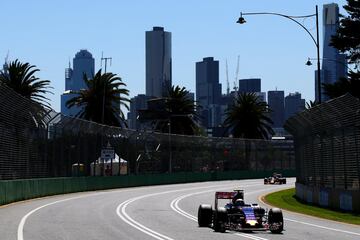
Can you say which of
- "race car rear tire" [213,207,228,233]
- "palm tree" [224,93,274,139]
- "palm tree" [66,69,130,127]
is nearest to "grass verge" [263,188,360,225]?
"race car rear tire" [213,207,228,233]

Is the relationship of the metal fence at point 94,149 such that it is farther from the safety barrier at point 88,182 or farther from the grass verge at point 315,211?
the grass verge at point 315,211

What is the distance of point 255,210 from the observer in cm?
1988

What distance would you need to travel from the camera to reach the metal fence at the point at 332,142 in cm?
2725

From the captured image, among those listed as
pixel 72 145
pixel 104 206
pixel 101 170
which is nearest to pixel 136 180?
pixel 101 170

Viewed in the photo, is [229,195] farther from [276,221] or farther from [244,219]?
[276,221]

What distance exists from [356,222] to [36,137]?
20.2 m

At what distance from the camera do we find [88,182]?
49.5 meters

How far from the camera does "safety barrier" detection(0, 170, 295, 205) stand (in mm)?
34031

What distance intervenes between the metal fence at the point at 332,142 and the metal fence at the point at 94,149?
1302 cm

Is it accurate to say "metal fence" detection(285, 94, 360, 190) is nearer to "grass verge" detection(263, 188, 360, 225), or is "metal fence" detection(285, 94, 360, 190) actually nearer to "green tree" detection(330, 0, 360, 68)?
"grass verge" detection(263, 188, 360, 225)

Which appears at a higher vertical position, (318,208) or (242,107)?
(242,107)

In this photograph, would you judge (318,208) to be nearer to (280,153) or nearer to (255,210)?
(255,210)

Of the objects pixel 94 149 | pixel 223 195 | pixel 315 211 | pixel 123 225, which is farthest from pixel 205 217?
pixel 94 149

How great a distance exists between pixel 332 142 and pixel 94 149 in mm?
24835
